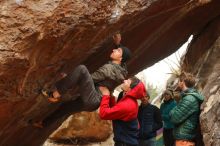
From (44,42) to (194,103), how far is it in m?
3.16

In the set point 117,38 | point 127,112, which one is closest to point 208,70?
point 117,38

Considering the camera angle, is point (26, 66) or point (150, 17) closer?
point (26, 66)

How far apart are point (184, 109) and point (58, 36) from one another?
2810 millimetres

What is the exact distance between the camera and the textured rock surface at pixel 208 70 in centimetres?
818

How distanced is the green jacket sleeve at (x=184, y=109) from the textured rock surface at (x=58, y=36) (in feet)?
5.79

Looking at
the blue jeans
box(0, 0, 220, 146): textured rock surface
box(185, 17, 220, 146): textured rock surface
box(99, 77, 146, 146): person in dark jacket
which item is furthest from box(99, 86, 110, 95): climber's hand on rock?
box(185, 17, 220, 146): textured rock surface

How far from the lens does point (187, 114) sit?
26.9 ft

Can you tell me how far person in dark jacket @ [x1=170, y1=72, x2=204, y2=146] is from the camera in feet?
26.8

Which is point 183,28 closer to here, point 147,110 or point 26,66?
point 147,110

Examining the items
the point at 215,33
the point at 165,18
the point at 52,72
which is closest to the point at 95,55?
the point at 52,72

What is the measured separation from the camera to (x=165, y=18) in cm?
912

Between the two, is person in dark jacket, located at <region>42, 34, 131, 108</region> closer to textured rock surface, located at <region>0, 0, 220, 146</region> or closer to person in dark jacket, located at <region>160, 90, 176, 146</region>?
textured rock surface, located at <region>0, 0, 220, 146</region>

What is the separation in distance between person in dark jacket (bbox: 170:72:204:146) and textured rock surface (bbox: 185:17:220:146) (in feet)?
0.66

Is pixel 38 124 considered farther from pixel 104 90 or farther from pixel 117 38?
pixel 117 38
